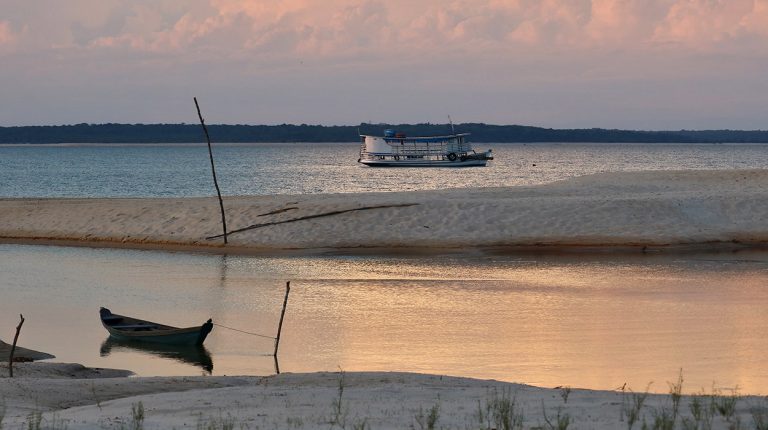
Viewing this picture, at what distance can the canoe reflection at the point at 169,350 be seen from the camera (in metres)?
16.6

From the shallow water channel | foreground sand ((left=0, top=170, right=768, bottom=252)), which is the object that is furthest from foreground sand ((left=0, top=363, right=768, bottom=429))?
foreground sand ((left=0, top=170, right=768, bottom=252))

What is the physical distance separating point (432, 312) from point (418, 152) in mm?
91260

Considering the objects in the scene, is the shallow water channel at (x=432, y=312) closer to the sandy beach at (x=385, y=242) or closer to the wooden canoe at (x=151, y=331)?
the wooden canoe at (x=151, y=331)

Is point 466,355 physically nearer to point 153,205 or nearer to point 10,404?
point 10,404

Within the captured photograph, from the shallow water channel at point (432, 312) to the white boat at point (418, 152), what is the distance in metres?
79.4

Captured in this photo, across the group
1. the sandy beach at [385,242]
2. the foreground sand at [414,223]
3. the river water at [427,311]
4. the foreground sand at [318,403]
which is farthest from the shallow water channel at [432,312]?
the foreground sand at [318,403]

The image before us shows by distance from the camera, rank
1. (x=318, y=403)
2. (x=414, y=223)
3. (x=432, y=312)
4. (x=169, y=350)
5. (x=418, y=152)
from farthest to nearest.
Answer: (x=418, y=152), (x=414, y=223), (x=432, y=312), (x=169, y=350), (x=318, y=403)

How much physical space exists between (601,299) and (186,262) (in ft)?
41.3

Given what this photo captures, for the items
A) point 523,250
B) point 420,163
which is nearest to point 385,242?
point 523,250

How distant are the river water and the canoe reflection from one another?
5cm

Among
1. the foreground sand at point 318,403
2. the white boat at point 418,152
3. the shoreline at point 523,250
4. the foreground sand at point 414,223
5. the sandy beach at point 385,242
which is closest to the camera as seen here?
the foreground sand at point 318,403

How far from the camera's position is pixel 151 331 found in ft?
58.3

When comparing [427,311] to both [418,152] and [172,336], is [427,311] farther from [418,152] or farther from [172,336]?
[418,152]

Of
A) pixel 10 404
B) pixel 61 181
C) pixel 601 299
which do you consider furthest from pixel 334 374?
pixel 61 181
